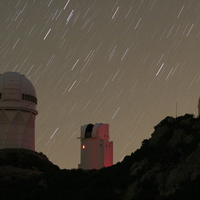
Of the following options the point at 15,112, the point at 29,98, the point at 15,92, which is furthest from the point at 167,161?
the point at 29,98

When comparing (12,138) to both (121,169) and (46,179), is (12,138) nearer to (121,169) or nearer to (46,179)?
(46,179)

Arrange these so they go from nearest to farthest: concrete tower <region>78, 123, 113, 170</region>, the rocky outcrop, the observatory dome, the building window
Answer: the rocky outcrop
the observatory dome
the building window
concrete tower <region>78, 123, 113, 170</region>

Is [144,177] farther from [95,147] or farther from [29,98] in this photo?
[95,147]

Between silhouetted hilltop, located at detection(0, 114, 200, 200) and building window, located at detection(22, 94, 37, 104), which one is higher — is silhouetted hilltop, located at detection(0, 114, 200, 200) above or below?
below

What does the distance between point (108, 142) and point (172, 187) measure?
142 ft

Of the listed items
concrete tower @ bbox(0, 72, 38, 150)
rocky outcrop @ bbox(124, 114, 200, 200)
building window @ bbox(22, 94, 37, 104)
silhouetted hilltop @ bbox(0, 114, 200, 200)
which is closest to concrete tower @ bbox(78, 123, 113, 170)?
concrete tower @ bbox(0, 72, 38, 150)

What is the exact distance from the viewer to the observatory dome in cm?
6619

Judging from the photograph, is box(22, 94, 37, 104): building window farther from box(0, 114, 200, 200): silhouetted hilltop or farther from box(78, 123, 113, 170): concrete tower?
box(0, 114, 200, 200): silhouetted hilltop

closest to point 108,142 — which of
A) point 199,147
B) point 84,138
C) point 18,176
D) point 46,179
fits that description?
point 84,138

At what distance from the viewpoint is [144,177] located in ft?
124

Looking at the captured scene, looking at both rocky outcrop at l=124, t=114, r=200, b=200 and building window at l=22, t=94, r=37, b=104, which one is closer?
→ rocky outcrop at l=124, t=114, r=200, b=200

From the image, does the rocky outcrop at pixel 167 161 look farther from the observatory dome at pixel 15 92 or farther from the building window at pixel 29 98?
the building window at pixel 29 98

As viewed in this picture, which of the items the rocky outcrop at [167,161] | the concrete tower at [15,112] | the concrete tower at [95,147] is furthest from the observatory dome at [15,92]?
the rocky outcrop at [167,161]

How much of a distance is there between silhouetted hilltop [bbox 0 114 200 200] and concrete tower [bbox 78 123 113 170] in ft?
83.0
